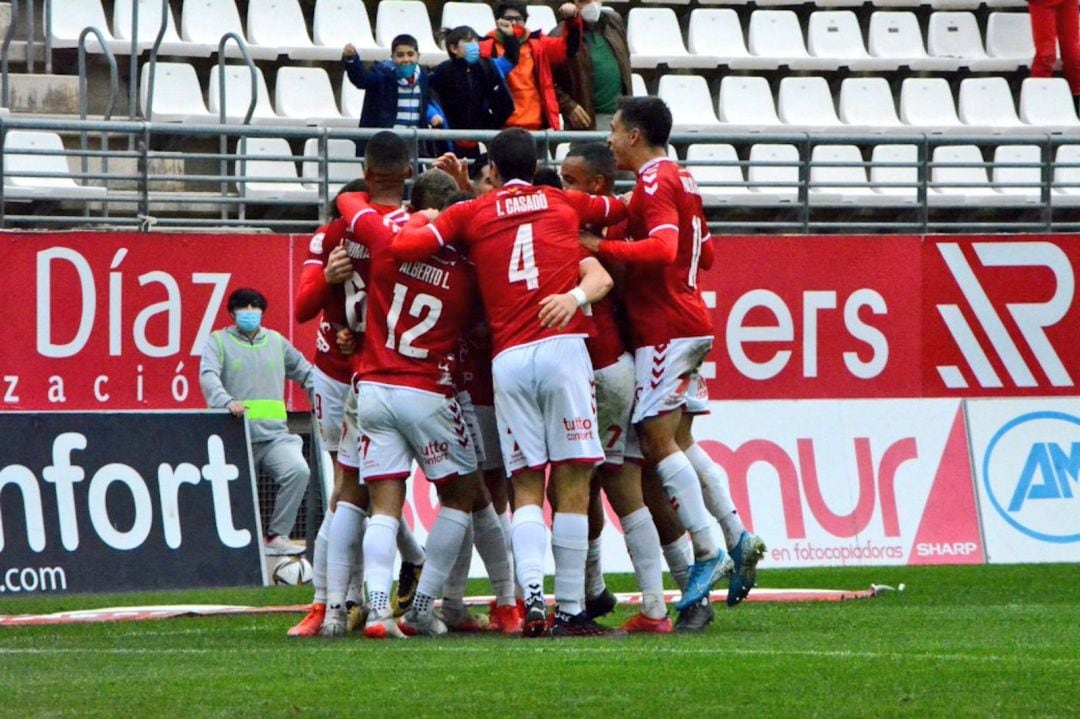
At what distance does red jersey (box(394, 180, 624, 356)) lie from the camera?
29.1ft

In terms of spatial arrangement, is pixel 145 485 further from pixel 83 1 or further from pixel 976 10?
pixel 976 10

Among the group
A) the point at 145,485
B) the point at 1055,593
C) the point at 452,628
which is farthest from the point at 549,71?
the point at 452,628

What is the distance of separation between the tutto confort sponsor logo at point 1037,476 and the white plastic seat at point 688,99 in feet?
16.5

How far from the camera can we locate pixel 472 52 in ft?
54.4

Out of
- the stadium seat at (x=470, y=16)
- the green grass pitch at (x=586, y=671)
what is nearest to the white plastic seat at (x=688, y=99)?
the stadium seat at (x=470, y=16)

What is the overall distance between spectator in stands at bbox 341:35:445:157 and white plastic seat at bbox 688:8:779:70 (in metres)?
4.40

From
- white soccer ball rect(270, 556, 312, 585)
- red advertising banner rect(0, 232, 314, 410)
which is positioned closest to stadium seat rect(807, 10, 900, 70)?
red advertising banner rect(0, 232, 314, 410)

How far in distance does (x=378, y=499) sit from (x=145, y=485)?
491 cm

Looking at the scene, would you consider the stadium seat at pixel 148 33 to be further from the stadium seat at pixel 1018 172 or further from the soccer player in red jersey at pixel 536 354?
the soccer player in red jersey at pixel 536 354

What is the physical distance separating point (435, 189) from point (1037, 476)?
745 centimetres

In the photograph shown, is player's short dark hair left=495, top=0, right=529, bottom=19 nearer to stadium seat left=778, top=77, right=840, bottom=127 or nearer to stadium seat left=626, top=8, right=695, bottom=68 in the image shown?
stadium seat left=626, top=8, right=695, bottom=68

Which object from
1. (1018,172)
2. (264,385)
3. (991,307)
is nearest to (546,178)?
(264,385)

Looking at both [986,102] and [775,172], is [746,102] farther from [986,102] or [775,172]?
[986,102]

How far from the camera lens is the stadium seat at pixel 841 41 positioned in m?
20.6
